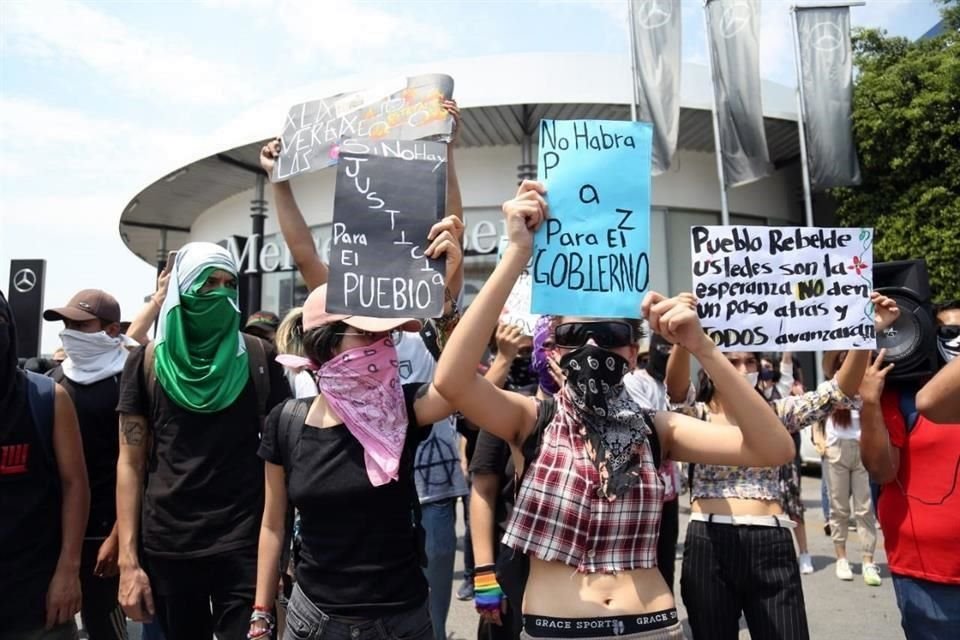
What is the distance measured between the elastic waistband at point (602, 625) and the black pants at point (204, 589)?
1.26m

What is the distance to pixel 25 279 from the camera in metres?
7.49

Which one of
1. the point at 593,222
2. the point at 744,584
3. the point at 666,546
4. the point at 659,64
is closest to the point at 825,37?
the point at 659,64

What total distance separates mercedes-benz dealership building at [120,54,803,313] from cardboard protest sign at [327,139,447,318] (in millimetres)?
12878

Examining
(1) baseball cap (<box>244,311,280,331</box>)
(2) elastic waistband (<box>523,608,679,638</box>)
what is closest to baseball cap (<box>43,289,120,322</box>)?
(1) baseball cap (<box>244,311,280,331</box>)

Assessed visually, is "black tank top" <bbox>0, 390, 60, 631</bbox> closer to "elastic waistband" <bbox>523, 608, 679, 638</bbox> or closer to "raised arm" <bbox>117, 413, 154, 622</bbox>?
"raised arm" <bbox>117, 413, 154, 622</bbox>

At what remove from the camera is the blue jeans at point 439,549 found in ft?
12.1

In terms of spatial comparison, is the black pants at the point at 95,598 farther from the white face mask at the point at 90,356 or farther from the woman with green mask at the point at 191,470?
the white face mask at the point at 90,356

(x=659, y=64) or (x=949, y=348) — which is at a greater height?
(x=659, y=64)

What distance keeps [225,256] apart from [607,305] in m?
1.74

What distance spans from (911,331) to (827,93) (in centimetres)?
1453

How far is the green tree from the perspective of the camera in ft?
48.3

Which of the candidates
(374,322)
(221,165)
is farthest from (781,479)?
(221,165)

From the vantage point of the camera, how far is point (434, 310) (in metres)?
2.31

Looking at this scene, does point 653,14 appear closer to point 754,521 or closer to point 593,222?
point 754,521
